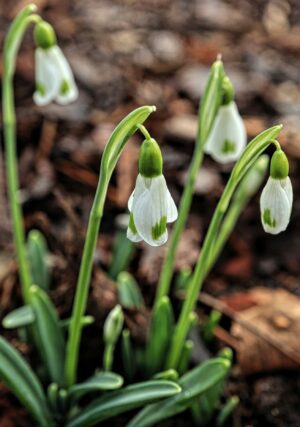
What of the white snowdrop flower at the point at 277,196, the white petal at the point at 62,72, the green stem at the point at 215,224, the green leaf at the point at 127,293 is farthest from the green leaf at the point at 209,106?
the green leaf at the point at 127,293

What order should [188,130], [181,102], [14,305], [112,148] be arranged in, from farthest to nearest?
[181,102] < [188,130] < [14,305] < [112,148]

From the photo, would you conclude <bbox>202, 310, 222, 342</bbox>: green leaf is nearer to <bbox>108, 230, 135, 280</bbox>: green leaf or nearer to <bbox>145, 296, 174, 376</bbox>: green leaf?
<bbox>145, 296, 174, 376</bbox>: green leaf

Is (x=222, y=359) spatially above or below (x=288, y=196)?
below

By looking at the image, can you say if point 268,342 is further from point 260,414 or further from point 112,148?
point 112,148

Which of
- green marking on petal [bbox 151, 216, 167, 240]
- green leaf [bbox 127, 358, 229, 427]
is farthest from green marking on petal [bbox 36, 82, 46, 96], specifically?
green leaf [bbox 127, 358, 229, 427]

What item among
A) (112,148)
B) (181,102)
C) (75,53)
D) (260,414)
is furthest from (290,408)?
(75,53)

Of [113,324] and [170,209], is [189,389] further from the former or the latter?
[170,209]

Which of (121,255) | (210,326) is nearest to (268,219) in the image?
(210,326)
